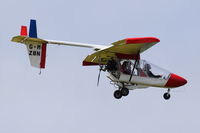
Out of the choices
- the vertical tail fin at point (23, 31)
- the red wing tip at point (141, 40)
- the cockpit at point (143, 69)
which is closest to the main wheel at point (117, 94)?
the cockpit at point (143, 69)

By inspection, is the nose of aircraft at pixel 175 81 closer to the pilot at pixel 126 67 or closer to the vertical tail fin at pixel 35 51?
the pilot at pixel 126 67

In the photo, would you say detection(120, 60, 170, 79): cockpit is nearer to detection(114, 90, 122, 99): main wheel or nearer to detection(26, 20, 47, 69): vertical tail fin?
detection(114, 90, 122, 99): main wheel

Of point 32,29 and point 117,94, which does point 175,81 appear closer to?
point 117,94

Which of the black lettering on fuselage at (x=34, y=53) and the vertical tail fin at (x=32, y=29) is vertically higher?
the vertical tail fin at (x=32, y=29)

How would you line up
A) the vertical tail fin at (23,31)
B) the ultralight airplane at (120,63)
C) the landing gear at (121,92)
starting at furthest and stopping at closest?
the landing gear at (121,92) → the vertical tail fin at (23,31) → the ultralight airplane at (120,63)

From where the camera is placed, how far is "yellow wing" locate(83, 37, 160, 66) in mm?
53250

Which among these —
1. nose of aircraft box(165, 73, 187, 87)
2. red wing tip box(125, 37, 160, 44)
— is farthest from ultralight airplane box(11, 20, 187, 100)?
red wing tip box(125, 37, 160, 44)

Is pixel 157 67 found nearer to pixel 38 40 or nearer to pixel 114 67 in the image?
pixel 114 67

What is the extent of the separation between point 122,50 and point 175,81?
4.36m

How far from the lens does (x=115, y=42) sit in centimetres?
5378

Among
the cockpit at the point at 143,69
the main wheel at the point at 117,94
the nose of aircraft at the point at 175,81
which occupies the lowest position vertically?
the main wheel at the point at 117,94

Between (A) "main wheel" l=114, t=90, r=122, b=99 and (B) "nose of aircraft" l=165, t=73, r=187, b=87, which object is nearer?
(A) "main wheel" l=114, t=90, r=122, b=99

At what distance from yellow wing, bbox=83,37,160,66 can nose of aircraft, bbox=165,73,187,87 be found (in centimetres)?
296

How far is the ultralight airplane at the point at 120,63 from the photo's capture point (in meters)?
55.1
